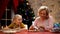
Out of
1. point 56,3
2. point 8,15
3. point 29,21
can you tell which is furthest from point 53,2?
point 8,15

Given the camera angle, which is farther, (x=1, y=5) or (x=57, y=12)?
(x=57, y=12)

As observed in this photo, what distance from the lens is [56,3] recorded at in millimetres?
3670

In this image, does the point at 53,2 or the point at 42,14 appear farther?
the point at 53,2

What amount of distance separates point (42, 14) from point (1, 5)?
1296mm

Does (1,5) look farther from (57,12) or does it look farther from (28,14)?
(57,12)

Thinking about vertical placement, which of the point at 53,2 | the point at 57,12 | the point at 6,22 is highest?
the point at 53,2

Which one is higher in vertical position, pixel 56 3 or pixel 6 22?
pixel 56 3

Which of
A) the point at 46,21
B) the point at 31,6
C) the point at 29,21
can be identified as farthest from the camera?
the point at 31,6

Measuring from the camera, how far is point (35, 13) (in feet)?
11.7

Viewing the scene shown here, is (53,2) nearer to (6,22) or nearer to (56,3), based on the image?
(56,3)

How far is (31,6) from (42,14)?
3.93ft

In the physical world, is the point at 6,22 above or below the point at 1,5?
below

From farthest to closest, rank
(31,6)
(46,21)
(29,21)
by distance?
(31,6)
(29,21)
(46,21)

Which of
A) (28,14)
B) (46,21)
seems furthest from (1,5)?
(46,21)
